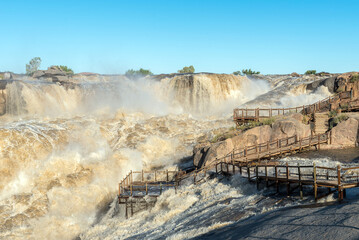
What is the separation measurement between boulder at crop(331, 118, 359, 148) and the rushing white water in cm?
1103

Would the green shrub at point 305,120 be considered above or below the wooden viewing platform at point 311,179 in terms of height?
above

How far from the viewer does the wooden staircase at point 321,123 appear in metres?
28.3

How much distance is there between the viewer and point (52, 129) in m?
32.2

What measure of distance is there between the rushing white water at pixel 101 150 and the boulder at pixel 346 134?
36.2 feet

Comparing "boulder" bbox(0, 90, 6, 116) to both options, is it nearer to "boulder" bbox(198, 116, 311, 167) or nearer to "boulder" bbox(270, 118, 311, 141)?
"boulder" bbox(198, 116, 311, 167)

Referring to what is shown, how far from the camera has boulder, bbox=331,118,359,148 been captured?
86.3ft

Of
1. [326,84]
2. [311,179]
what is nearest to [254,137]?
[311,179]

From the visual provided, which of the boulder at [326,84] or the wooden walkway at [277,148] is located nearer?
the wooden walkway at [277,148]

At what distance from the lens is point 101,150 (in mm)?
32094

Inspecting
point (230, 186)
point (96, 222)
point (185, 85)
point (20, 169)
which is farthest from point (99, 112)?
point (230, 186)

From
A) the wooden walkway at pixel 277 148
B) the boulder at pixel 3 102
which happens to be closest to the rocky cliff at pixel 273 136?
the wooden walkway at pixel 277 148

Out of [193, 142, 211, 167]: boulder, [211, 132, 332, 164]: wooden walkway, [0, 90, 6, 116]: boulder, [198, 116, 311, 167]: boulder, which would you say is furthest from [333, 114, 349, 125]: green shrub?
[0, 90, 6, 116]: boulder

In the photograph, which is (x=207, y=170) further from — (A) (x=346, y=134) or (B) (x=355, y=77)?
(B) (x=355, y=77)

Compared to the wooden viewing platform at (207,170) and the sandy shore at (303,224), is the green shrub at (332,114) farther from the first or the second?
the sandy shore at (303,224)
